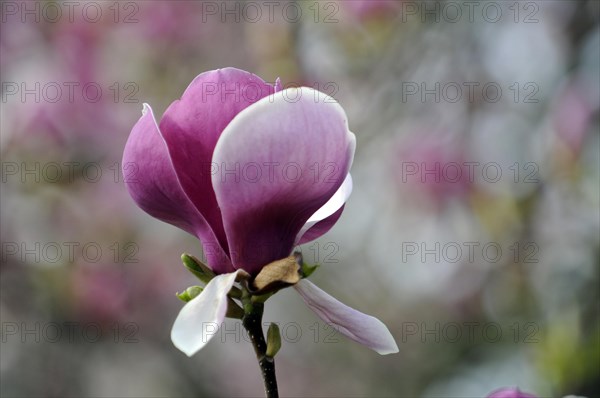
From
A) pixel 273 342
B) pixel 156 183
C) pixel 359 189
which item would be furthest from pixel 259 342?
pixel 359 189

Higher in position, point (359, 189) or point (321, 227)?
point (321, 227)

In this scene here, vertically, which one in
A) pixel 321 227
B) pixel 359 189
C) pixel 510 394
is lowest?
pixel 359 189

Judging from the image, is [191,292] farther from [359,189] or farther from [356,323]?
[359,189]

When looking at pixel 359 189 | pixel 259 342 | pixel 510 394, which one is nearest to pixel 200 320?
pixel 259 342

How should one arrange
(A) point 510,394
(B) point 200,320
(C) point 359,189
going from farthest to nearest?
1. (C) point 359,189
2. (A) point 510,394
3. (B) point 200,320

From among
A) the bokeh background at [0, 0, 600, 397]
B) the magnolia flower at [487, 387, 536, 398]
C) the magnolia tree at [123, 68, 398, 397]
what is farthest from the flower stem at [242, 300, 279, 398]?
the bokeh background at [0, 0, 600, 397]

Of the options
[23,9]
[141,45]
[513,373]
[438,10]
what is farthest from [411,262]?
Answer: [23,9]

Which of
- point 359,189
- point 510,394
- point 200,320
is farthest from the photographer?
point 359,189

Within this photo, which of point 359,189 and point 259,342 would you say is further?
point 359,189

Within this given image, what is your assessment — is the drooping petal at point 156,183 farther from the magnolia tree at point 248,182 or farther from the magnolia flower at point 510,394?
the magnolia flower at point 510,394

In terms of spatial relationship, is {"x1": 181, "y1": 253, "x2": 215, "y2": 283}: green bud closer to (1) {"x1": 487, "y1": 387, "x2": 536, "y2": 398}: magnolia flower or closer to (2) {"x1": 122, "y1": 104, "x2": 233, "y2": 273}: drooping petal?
(2) {"x1": 122, "y1": 104, "x2": 233, "y2": 273}: drooping petal
